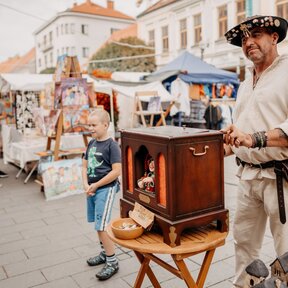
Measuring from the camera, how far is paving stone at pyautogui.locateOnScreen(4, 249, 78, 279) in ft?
10.8

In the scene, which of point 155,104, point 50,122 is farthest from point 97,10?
point 50,122

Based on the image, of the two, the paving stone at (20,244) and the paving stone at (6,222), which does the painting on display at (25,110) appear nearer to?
the paving stone at (6,222)

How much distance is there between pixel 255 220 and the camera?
7.45 feet

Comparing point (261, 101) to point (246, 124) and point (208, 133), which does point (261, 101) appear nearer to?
point (246, 124)

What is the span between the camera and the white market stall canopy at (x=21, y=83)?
8.19 meters

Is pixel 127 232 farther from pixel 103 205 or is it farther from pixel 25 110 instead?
pixel 25 110

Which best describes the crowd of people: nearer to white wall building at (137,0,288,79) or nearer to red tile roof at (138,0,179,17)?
white wall building at (137,0,288,79)

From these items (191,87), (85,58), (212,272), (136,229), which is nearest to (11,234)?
(212,272)

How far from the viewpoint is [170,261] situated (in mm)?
3328

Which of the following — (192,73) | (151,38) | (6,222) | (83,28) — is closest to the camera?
(6,222)

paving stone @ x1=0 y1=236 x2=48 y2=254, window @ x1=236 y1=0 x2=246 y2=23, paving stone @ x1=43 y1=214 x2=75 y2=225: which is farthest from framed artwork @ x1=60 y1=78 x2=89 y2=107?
window @ x1=236 y1=0 x2=246 y2=23

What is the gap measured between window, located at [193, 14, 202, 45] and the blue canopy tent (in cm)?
998

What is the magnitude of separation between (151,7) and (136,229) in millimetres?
24471

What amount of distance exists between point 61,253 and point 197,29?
18.5 meters
